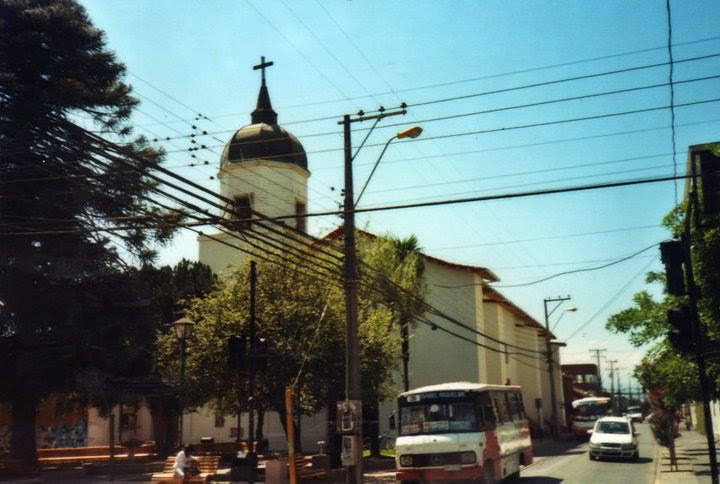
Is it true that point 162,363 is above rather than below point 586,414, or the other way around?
above

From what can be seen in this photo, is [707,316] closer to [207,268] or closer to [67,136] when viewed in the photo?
[67,136]

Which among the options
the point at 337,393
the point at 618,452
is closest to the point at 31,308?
the point at 337,393

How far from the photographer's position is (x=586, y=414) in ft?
171

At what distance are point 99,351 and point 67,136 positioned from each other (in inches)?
814

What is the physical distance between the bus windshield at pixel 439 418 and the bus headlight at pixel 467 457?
716 millimetres

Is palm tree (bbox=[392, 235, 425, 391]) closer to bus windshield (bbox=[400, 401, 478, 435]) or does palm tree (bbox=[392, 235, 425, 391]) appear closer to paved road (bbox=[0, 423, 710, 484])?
paved road (bbox=[0, 423, 710, 484])

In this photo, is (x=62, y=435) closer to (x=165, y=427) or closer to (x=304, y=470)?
(x=165, y=427)

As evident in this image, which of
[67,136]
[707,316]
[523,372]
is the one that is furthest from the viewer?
A: [523,372]

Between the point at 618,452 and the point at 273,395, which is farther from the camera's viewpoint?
the point at 618,452

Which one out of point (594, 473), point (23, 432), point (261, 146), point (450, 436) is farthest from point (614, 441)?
point (261, 146)

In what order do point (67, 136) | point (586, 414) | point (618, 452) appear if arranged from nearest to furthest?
point (67, 136)
point (618, 452)
point (586, 414)

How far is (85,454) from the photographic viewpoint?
121ft

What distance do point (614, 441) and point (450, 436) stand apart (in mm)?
13389

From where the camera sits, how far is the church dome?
147 feet
